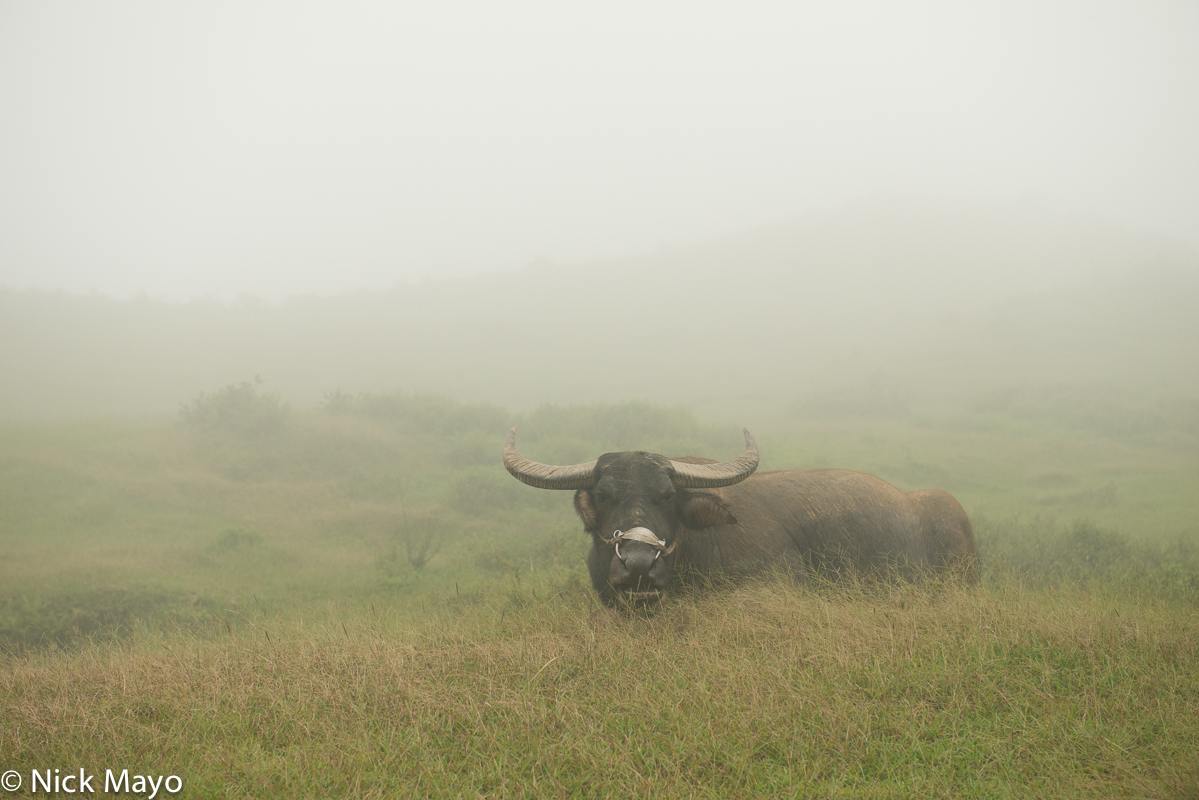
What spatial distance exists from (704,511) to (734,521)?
26 centimetres

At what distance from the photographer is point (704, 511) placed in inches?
209

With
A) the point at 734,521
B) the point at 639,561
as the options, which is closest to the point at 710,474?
the point at 734,521

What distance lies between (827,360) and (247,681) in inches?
1503

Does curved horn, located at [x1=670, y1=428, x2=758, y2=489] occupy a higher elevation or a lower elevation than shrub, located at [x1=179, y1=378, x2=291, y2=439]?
higher

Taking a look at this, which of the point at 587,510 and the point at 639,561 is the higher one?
the point at 587,510

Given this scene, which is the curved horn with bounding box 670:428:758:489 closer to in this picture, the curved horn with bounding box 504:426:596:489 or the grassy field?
the curved horn with bounding box 504:426:596:489

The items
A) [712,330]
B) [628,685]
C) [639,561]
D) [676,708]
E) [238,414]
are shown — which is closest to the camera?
[676,708]

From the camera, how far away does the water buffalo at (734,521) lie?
4879 mm

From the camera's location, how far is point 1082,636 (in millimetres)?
3895

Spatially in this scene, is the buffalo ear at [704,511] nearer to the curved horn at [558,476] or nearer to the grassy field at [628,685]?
the grassy field at [628,685]

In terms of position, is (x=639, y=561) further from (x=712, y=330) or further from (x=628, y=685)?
(x=712, y=330)

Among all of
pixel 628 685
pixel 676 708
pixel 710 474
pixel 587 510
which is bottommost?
pixel 628 685

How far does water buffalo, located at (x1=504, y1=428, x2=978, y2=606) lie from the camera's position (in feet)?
16.0

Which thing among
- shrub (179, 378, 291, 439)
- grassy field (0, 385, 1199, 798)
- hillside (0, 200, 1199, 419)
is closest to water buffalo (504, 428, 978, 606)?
grassy field (0, 385, 1199, 798)
